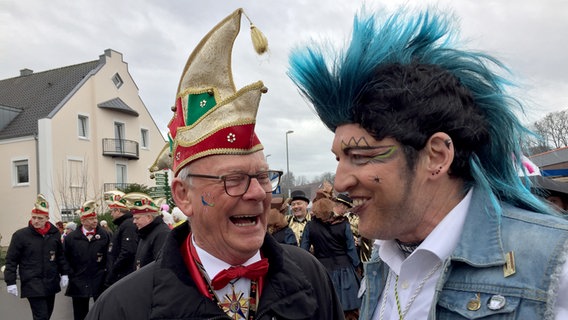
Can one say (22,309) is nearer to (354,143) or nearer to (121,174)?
(354,143)

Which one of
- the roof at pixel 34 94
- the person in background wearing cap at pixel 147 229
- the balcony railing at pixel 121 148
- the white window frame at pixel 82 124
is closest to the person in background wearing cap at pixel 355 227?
the person in background wearing cap at pixel 147 229

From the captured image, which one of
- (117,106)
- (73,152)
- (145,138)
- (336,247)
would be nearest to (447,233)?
(336,247)

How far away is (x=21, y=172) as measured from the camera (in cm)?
2902

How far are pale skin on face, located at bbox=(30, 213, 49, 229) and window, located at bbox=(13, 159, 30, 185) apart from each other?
23.6 meters

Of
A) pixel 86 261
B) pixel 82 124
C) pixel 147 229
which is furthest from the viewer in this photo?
pixel 82 124

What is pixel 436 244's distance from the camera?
1709mm

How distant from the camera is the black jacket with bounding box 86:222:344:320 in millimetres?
2002

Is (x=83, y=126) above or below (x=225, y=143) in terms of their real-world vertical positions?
above

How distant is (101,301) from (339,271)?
16.6 ft

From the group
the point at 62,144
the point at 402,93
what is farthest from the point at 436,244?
the point at 62,144

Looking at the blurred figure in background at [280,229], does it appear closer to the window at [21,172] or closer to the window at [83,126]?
the window at [83,126]

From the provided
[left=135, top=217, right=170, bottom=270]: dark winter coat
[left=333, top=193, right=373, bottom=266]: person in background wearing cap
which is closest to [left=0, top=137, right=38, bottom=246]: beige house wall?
[left=135, top=217, right=170, bottom=270]: dark winter coat

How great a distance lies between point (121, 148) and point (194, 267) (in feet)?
102

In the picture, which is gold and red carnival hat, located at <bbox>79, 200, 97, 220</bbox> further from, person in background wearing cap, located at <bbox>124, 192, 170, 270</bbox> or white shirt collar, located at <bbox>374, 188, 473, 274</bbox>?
white shirt collar, located at <bbox>374, 188, 473, 274</bbox>
